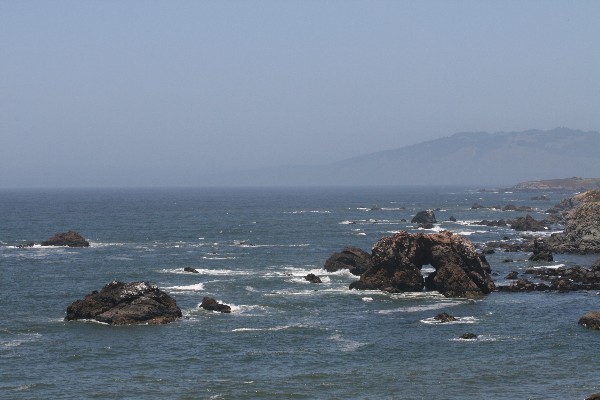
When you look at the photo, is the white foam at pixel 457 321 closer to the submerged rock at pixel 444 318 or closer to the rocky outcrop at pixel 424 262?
the submerged rock at pixel 444 318

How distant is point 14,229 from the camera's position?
6280 inches

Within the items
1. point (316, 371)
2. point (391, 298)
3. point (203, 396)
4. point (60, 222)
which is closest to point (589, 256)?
point (391, 298)

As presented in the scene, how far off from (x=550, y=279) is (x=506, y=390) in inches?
1681

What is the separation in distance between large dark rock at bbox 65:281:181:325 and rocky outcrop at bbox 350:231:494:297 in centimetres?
2232

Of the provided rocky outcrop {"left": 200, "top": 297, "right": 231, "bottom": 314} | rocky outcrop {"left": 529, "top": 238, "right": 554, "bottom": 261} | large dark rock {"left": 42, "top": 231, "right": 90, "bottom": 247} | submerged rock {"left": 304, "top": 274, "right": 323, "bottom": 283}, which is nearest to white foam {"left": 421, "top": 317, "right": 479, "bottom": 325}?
rocky outcrop {"left": 200, "top": 297, "right": 231, "bottom": 314}

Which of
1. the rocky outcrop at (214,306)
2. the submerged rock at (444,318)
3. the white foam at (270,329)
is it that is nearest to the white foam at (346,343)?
the white foam at (270,329)

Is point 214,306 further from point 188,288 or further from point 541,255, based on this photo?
point 541,255

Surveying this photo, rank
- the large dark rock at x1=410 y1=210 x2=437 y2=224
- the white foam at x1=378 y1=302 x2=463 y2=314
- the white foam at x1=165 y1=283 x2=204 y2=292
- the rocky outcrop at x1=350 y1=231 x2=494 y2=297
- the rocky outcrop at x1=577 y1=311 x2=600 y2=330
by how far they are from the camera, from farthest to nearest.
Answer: the large dark rock at x1=410 y1=210 x2=437 y2=224, the white foam at x1=165 y1=283 x2=204 y2=292, the rocky outcrop at x1=350 y1=231 x2=494 y2=297, the white foam at x1=378 y1=302 x2=463 y2=314, the rocky outcrop at x1=577 y1=311 x2=600 y2=330

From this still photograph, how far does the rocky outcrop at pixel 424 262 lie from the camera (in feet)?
251

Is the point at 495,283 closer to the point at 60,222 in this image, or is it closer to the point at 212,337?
the point at 212,337

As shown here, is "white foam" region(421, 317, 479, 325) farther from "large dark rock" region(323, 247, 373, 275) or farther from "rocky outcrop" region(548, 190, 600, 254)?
"rocky outcrop" region(548, 190, 600, 254)

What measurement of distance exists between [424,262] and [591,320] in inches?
861

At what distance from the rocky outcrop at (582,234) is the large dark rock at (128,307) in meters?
67.6

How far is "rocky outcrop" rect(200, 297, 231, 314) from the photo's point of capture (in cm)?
6744
